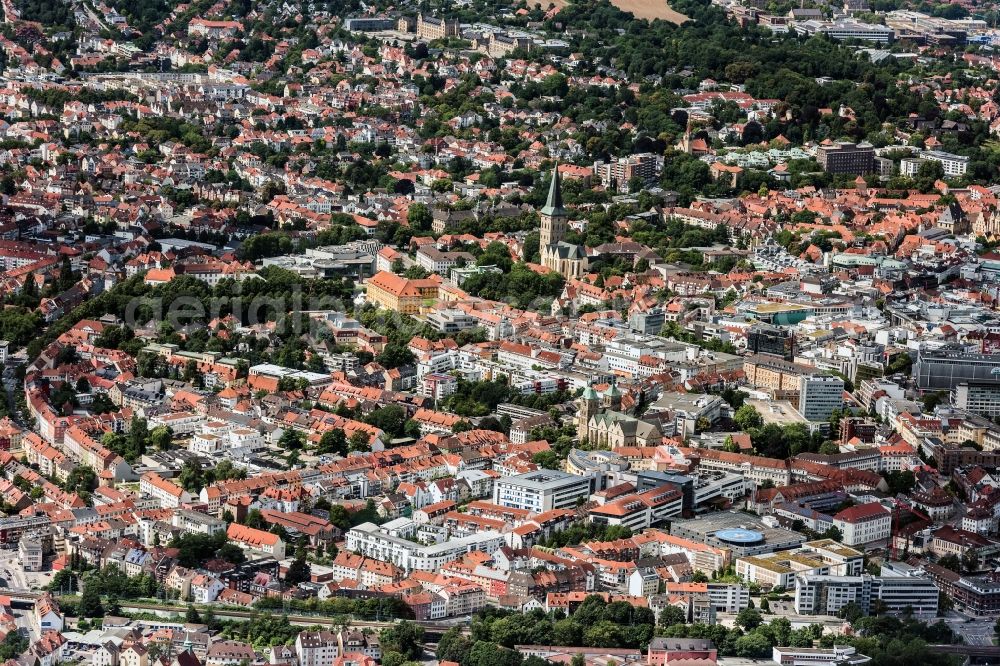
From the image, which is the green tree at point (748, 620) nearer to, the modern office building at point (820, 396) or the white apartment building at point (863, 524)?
the white apartment building at point (863, 524)

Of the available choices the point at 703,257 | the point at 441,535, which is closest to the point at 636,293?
the point at 703,257

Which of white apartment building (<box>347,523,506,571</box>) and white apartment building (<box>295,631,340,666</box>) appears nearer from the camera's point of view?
white apartment building (<box>295,631,340,666</box>)

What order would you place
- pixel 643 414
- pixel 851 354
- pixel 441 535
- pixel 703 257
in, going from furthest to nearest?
1. pixel 703 257
2. pixel 851 354
3. pixel 643 414
4. pixel 441 535

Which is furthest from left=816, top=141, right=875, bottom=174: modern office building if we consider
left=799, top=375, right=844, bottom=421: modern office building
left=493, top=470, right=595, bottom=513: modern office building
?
left=493, top=470, right=595, bottom=513: modern office building

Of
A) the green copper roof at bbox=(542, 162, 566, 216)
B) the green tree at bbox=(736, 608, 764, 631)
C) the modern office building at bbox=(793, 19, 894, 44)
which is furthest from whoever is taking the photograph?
the modern office building at bbox=(793, 19, 894, 44)

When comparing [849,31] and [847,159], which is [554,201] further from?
[849,31]

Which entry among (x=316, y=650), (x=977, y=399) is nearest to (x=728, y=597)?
(x=316, y=650)

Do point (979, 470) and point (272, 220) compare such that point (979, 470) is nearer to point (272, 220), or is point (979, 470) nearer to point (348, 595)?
point (348, 595)

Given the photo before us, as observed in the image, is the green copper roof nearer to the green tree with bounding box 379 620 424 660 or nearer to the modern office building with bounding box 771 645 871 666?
the green tree with bounding box 379 620 424 660
